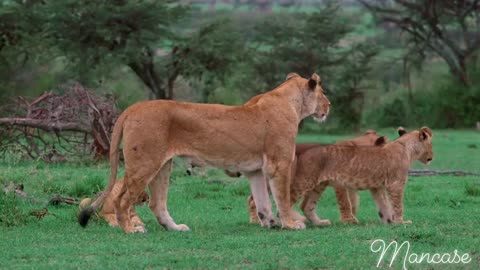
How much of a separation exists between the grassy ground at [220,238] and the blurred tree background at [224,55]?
1444 cm

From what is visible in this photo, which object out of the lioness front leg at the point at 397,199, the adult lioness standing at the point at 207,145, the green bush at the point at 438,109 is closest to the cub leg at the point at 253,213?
the adult lioness standing at the point at 207,145

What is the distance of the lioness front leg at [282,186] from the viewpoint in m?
8.62

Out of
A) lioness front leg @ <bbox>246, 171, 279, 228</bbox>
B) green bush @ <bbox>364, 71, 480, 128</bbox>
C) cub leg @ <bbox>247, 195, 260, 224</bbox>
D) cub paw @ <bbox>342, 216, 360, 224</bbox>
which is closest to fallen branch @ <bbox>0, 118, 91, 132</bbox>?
cub leg @ <bbox>247, 195, 260, 224</bbox>

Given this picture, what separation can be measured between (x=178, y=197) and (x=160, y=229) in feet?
10.4

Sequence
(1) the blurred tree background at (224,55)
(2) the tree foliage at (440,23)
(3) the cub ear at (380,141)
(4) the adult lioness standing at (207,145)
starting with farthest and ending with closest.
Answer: (2) the tree foliage at (440,23)
(1) the blurred tree background at (224,55)
(3) the cub ear at (380,141)
(4) the adult lioness standing at (207,145)

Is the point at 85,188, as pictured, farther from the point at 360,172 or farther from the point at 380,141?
the point at 360,172

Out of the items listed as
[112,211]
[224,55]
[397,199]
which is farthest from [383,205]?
[224,55]

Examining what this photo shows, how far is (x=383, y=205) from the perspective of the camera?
365 inches

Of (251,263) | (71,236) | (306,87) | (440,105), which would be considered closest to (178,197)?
(306,87)

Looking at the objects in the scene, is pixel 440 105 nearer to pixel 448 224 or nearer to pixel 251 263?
pixel 448 224

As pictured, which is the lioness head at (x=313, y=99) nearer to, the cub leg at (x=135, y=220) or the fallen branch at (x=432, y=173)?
the cub leg at (x=135, y=220)

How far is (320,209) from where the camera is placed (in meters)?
11.4

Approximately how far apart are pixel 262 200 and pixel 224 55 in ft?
69.7

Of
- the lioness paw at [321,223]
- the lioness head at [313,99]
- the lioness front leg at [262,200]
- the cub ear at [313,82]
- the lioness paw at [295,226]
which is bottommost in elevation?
the lioness paw at [321,223]
